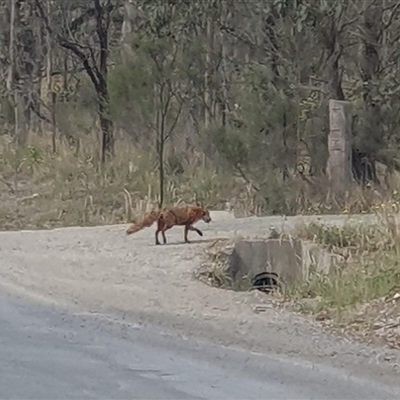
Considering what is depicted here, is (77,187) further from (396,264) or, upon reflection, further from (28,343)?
(28,343)

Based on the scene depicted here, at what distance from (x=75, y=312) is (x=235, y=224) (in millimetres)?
5537

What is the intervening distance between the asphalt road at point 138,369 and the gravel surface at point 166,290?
362 mm

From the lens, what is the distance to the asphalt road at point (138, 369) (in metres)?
7.01

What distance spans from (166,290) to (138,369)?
307 centimetres

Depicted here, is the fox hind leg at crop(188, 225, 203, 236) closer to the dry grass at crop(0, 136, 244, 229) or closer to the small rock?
the small rock

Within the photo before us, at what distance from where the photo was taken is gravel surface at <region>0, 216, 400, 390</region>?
27.8 ft

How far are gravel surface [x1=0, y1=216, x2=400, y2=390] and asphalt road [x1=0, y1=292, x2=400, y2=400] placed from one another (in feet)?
1.19

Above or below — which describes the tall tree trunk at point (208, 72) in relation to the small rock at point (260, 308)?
above

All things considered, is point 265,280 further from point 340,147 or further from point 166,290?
point 340,147

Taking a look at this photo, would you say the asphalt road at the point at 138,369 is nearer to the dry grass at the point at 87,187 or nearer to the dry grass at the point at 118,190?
the dry grass at the point at 118,190

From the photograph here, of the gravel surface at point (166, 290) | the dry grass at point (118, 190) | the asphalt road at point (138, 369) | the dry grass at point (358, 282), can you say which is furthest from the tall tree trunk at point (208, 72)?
the asphalt road at point (138, 369)

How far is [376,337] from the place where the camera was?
29.0 feet

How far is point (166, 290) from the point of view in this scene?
420 inches

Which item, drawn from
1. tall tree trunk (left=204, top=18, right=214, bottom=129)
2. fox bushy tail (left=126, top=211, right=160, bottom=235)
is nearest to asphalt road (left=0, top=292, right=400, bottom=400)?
fox bushy tail (left=126, top=211, right=160, bottom=235)
